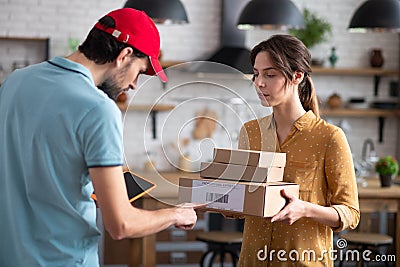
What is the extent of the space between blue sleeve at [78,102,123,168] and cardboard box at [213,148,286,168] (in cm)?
49

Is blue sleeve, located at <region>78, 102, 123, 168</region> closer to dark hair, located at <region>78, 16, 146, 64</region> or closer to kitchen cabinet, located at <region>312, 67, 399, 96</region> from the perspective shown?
dark hair, located at <region>78, 16, 146, 64</region>

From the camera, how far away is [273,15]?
4844 millimetres

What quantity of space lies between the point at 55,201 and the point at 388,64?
19.0 ft

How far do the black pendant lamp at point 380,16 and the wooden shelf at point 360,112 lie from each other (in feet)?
5.60

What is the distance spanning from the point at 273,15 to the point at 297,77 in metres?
2.51

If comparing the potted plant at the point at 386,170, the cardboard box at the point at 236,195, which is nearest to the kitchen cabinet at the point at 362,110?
the potted plant at the point at 386,170

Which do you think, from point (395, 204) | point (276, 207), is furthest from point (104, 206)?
point (395, 204)

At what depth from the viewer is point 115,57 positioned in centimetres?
186

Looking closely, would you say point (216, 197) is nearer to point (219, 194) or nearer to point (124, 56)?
point (219, 194)

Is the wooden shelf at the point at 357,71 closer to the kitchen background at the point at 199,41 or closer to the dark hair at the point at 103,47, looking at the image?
the kitchen background at the point at 199,41

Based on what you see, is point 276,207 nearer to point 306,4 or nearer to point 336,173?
point 336,173

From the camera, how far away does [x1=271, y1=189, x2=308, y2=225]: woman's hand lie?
7.18 feet

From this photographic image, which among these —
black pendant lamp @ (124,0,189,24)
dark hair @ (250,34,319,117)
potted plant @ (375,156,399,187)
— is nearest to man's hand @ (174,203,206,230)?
dark hair @ (250,34,319,117)

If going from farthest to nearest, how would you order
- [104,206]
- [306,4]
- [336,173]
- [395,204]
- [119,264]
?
[306,4], [119,264], [395,204], [336,173], [104,206]
